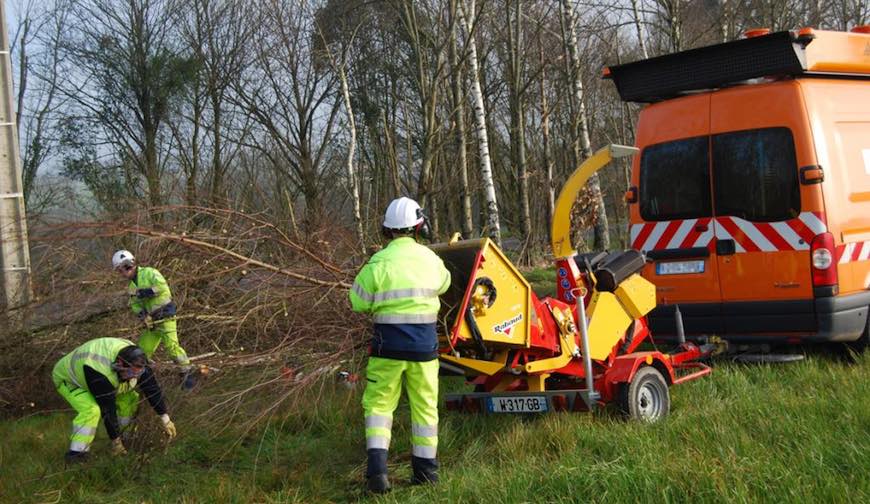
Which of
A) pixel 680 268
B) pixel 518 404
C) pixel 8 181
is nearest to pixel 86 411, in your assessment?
pixel 518 404

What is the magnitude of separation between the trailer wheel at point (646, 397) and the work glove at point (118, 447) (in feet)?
11.7

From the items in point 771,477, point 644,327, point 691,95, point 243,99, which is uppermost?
point 243,99

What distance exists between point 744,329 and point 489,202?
26.4 feet

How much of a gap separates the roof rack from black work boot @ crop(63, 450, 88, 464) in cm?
536

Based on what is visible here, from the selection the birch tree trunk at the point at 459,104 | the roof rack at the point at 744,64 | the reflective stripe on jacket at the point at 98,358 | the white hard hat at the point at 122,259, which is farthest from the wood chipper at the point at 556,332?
the birch tree trunk at the point at 459,104

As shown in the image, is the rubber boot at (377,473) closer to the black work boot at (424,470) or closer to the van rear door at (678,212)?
the black work boot at (424,470)

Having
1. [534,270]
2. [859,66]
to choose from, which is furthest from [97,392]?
[534,270]

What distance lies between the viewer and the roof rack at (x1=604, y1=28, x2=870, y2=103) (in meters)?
6.64

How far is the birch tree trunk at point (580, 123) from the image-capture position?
16.7 metres

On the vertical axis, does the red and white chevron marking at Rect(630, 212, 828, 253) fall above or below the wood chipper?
above

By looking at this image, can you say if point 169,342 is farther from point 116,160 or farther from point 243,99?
point 243,99

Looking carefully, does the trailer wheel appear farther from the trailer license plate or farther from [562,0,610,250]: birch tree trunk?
[562,0,610,250]: birch tree trunk

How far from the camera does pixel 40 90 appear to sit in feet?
81.3

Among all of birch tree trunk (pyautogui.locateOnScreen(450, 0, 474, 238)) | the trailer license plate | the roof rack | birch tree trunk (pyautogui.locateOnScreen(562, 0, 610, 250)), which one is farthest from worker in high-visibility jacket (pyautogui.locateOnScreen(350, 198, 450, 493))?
birch tree trunk (pyautogui.locateOnScreen(562, 0, 610, 250))
